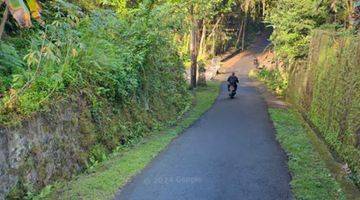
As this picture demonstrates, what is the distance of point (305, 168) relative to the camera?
10375 mm

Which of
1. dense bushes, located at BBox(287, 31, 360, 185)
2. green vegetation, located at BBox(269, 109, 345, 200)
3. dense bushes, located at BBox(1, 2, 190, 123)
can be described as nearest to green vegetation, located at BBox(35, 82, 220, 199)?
dense bushes, located at BBox(1, 2, 190, 123)

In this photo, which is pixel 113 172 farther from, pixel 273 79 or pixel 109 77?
pixel 273 79

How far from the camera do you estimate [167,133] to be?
15.1 m

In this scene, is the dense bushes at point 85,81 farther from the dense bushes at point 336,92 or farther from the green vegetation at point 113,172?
the dense bushes at point 336,92

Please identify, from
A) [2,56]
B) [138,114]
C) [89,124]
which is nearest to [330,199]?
[89,124]

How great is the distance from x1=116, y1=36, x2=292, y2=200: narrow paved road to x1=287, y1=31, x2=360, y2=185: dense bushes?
5.10 ft

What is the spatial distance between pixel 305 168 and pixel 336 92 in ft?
12.0

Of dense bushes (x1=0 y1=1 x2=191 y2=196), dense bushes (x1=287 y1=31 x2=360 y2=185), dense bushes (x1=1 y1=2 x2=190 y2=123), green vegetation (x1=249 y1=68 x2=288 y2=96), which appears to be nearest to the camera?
dense bushes (x1=0 y1=1 x2=191 y2=196)

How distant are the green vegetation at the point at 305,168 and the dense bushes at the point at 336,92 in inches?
23.4

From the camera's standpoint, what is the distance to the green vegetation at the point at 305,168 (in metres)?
8.48

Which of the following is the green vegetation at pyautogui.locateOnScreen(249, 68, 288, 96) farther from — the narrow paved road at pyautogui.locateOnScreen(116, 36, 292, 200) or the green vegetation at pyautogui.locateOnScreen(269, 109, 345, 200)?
the green vegetation at pyautogui.locateOnScreen(269, 109, 345, 200)

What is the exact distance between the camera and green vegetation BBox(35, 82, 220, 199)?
7914 mm

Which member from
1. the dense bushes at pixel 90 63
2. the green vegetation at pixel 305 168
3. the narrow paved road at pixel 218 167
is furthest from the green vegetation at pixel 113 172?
the green vegetation at pixel 305 168

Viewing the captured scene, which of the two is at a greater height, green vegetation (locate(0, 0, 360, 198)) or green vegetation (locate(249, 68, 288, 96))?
green vegetation (locate(0, 0, 360, 198))
